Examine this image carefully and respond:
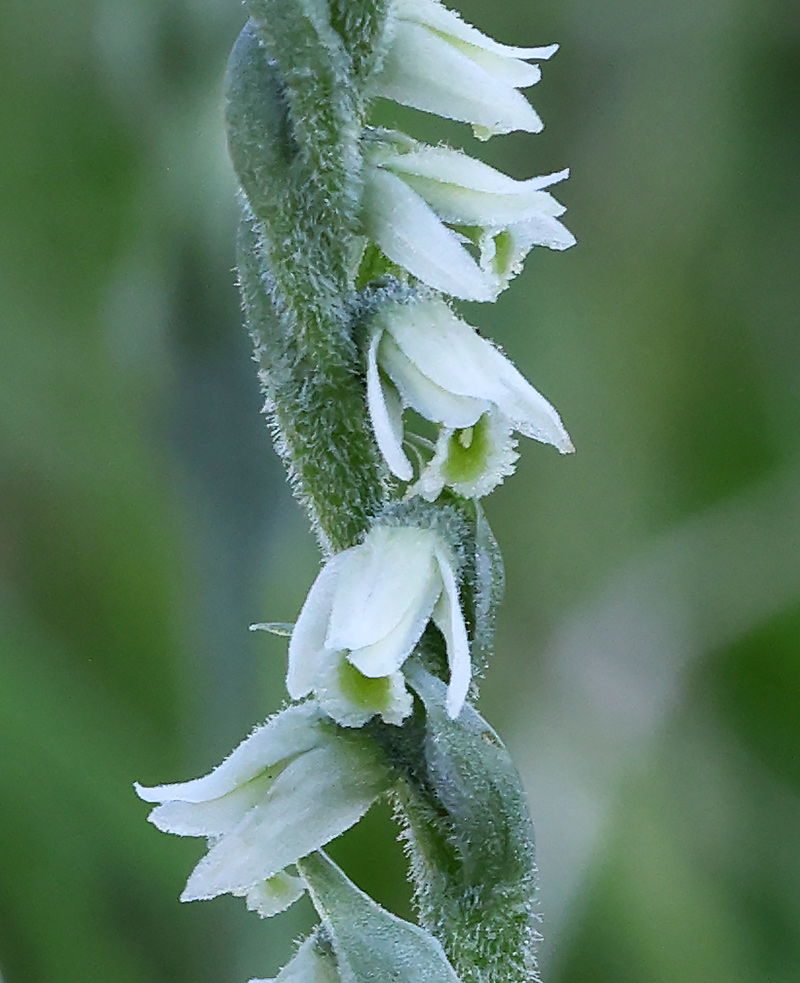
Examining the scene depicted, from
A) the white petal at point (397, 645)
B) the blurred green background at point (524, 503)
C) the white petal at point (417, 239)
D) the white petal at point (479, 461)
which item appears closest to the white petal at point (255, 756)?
the white petal at point (397, 645)

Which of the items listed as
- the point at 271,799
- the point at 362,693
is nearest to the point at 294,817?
the point at 271,799

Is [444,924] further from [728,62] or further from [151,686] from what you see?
[728,62]

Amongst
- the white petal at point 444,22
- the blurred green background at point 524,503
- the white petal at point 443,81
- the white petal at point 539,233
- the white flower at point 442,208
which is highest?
the white petal at point 444,22

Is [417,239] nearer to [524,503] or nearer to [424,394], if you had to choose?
[424,394]

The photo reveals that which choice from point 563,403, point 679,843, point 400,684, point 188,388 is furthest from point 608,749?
point 400,684

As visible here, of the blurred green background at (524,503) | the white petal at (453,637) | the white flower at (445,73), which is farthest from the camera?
the blurred green background at (524,503)

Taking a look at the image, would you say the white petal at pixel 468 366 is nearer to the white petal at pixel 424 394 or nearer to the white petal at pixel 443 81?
the white petal at pixel 424 394

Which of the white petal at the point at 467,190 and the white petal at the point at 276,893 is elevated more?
the white petal at the point at 467,190

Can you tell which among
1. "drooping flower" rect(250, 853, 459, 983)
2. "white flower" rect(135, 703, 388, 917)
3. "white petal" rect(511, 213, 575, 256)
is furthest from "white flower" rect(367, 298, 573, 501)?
"drooping flower" rect(250, 853, 459, 983)
